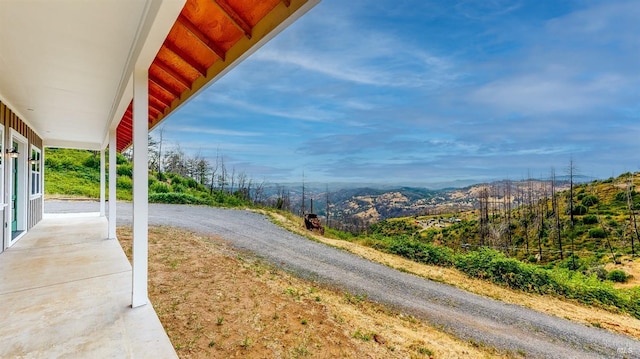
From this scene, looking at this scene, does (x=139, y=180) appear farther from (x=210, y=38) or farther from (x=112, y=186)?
(x=112, y=186)

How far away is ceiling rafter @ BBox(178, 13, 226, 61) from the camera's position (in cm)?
190

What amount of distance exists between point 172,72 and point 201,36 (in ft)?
3.14

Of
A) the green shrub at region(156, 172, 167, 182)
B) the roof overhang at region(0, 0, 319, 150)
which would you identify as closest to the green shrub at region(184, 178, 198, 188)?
the green shrub at region(156, 172, 167, 182)

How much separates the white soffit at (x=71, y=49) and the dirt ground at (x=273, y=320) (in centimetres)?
260

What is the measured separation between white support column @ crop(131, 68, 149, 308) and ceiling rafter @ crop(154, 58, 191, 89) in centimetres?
20

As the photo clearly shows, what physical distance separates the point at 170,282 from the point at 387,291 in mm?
3631

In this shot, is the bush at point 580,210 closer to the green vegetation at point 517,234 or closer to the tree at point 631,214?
the green vegetation at point 517,234

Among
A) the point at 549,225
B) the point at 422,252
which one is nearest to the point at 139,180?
the point at 422,252

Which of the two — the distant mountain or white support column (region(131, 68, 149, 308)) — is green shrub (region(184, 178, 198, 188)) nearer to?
the distant mountain

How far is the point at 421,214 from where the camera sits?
1067 inches

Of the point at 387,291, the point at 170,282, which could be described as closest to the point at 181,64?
the point at 170,282

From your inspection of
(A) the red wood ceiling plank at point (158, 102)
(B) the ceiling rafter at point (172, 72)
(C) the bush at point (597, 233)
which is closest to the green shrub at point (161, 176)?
(A) the red wood ceiling plank at point (158, 102)

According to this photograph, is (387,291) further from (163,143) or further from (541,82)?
(541,82)

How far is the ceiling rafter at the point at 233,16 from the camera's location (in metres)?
1.64
